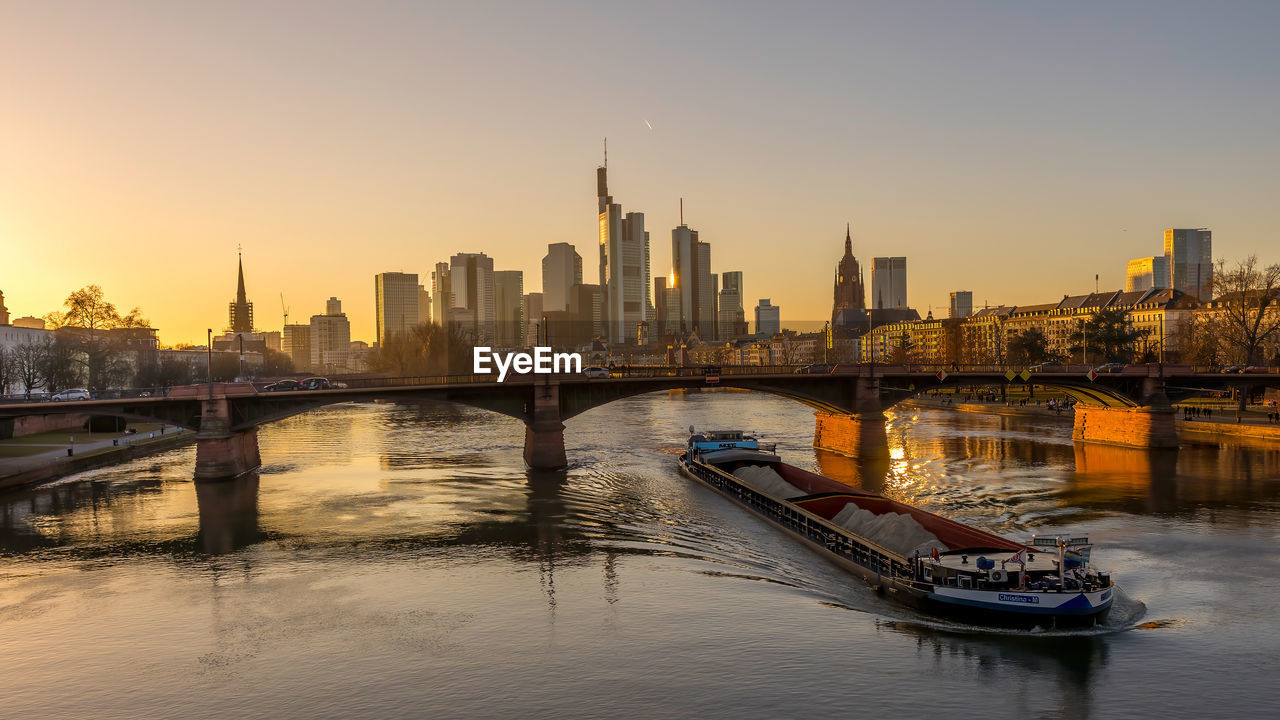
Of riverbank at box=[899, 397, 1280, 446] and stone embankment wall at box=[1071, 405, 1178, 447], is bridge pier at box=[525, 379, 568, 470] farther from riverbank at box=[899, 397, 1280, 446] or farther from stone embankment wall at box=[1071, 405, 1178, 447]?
riverbank at box=[899, 397, 1280, 446]

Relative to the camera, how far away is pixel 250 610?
119ft

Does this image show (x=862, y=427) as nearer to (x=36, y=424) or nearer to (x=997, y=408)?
(x=997, y=408)

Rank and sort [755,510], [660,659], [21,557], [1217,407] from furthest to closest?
1. [1217,407]
2. [755,510]
3. [21,557]
4. [660,659]

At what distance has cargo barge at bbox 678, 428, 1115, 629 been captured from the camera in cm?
3191

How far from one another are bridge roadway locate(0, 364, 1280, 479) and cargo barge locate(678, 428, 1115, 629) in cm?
2886

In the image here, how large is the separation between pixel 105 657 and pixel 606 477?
41.9 m

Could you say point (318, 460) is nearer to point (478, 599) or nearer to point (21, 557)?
point (21, 557)

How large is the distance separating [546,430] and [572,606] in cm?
3878

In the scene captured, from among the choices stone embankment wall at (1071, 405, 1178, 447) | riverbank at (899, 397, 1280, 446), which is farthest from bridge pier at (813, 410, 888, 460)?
riverbank at (899, 397, 1280, 446)

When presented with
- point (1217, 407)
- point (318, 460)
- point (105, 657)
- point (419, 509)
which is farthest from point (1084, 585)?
point (1217, 407)

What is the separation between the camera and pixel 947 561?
34531 mm

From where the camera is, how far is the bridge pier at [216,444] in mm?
69438

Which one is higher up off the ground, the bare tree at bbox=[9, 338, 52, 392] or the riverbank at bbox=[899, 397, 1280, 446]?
the bare tree at bbox=[9, 338, 52, 392]

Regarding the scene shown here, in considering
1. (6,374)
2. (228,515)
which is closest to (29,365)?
(6,374)
